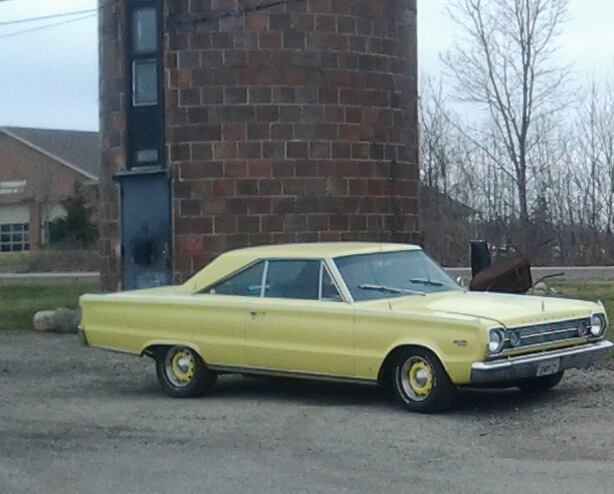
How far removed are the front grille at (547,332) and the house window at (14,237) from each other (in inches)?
2238

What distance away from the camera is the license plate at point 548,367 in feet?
35.2

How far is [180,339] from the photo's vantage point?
12.4 m

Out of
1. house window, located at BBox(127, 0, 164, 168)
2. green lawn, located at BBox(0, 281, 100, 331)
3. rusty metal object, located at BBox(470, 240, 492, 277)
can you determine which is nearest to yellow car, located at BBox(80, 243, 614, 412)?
rusty metal object, located at BBox(470, 240, 492, 277)

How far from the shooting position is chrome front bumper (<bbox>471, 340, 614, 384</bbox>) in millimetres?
10391

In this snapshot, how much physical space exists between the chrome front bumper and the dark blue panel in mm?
9392

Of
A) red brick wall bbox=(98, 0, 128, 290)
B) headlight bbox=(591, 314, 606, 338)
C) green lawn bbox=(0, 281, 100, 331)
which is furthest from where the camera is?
green lawn bbox=(0, 281, 100, 331)

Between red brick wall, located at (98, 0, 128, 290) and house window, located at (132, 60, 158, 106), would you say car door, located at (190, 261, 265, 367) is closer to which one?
house window, located at (132, 60, 158, 106)

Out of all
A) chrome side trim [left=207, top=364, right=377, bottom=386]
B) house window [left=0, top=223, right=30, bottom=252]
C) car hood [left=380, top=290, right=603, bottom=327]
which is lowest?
chrome side trim [left=207, top=364, right=377, bottom=386]

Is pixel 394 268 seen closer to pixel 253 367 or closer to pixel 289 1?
pixel 253 367

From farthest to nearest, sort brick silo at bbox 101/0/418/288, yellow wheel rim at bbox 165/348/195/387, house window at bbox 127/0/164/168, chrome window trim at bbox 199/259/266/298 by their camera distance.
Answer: house window at bbox 127/0/164/168
brick silo at bbox 101/0/418/288
yellow wheel rim at bbox 165/348/195/387
chrome window trim at bbox 199/259/266/298

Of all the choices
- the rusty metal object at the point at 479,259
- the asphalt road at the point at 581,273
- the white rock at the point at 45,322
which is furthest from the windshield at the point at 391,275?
the asphalt road at the point at 581,273

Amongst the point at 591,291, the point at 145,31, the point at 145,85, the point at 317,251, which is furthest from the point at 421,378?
the point at 591,291

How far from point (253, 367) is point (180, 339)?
0.85 metres

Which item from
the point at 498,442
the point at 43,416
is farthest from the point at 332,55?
the point at 498,442
